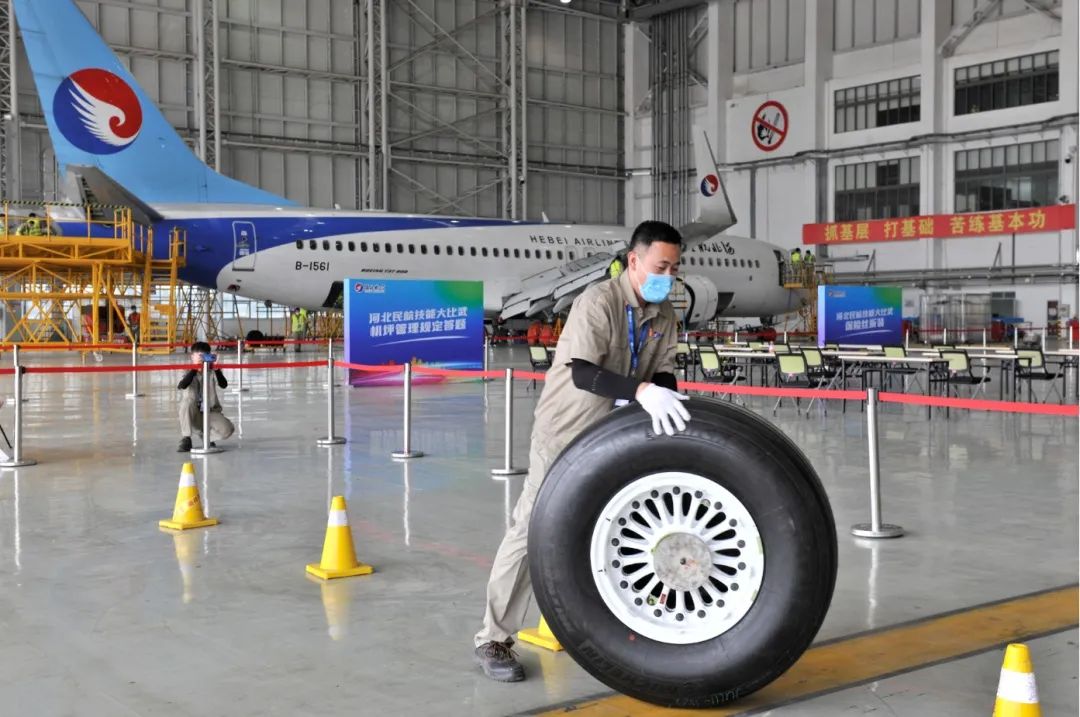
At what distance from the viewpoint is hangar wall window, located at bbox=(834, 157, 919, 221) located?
37656mm

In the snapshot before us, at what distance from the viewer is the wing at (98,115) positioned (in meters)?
21.6

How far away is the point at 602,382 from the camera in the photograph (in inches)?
139

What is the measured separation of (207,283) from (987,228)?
85.5ft

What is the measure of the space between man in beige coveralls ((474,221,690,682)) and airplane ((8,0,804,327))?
55.7ft

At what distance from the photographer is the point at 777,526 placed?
3.34 m

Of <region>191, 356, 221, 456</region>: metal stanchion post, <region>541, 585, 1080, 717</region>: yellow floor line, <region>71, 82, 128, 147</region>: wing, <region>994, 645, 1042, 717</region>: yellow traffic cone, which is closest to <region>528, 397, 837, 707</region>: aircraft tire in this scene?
<region>541, 585, 1080, 717</region>: yellow floor line

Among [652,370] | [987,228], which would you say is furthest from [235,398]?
[987,228]

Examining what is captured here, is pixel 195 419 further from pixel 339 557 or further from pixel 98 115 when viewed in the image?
pixel 98 115

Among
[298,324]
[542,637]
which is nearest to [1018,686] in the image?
[542,637]

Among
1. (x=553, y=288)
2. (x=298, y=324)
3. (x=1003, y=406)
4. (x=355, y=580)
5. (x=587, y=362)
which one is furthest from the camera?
(x=298, y=324)

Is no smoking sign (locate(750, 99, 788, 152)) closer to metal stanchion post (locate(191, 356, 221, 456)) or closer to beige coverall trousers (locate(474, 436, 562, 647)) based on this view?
metal stanchion post (locate(191, 356, 221, 456))

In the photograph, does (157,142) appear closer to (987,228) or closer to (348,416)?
(348,416)

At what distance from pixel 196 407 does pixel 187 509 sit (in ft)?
12.0

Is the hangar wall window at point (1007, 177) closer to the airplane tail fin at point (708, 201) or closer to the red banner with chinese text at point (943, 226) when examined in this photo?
the red banner with chinese text at point (943, 226)
